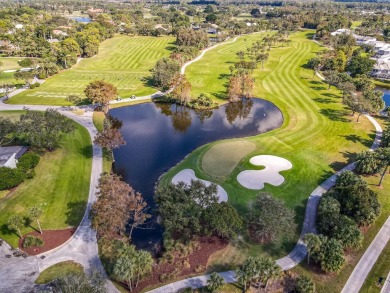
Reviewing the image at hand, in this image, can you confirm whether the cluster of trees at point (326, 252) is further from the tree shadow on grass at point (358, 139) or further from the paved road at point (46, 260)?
the tree shadow on grass at point (358, 139)

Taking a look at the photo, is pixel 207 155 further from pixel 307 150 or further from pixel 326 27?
pixel 326 27

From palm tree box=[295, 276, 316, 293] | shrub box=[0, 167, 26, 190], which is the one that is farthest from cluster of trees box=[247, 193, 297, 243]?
shrub box=[0, 167, 26, 190]

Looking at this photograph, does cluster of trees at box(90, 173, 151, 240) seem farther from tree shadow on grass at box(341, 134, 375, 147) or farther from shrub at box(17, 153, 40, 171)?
tree shadow on grass at box(341, 134, 375, 147)

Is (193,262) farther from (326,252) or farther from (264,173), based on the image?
(264,173)

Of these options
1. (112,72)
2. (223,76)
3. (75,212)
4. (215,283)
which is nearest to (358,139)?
(215,283)

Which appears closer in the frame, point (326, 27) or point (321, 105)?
point (321, 105)

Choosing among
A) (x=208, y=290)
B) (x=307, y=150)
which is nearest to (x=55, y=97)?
(x=307, y=150)

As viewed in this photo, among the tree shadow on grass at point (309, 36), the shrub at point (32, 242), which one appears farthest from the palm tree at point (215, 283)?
the tree shadow on grass at point (309, 36)
